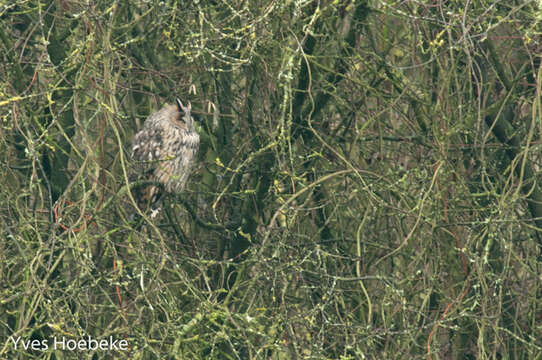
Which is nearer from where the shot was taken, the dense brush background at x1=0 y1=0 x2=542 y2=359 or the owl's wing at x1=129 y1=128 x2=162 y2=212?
the dense brush background at x1=0 y1=0 x2=542 y2=359

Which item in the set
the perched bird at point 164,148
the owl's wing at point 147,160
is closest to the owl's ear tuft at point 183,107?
the perched bird at point 164,148

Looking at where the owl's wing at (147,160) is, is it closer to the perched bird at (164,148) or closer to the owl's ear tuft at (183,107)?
the perched bird at (164,148)

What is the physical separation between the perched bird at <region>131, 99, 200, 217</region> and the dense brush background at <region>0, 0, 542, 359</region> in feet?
0.38

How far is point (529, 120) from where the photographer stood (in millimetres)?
4414

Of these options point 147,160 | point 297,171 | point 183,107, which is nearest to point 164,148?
point 147,160

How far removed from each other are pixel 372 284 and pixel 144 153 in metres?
1.44

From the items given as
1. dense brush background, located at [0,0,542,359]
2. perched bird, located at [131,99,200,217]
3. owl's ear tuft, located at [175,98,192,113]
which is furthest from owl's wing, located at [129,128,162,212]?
owl's ear tuft, located at [175,98,192,113]

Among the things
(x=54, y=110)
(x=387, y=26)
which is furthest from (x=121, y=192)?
(x=387, y=26)

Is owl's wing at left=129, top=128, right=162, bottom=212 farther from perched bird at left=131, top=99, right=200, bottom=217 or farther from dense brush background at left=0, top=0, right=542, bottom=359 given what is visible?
dense brush background at left=0, top=0, right=542, bottom=359

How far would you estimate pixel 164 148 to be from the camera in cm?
509

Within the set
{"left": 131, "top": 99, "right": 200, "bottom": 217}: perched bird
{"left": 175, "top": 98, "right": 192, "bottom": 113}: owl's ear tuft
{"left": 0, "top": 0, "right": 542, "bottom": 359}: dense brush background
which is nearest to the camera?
{"left": 0, "top": 0, "right": 542, "bottom": 359}: dense brush background

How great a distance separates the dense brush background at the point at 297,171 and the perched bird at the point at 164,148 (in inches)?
4.6

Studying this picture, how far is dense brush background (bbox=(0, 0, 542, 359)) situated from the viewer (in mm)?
3820

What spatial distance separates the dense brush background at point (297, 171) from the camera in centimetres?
382
